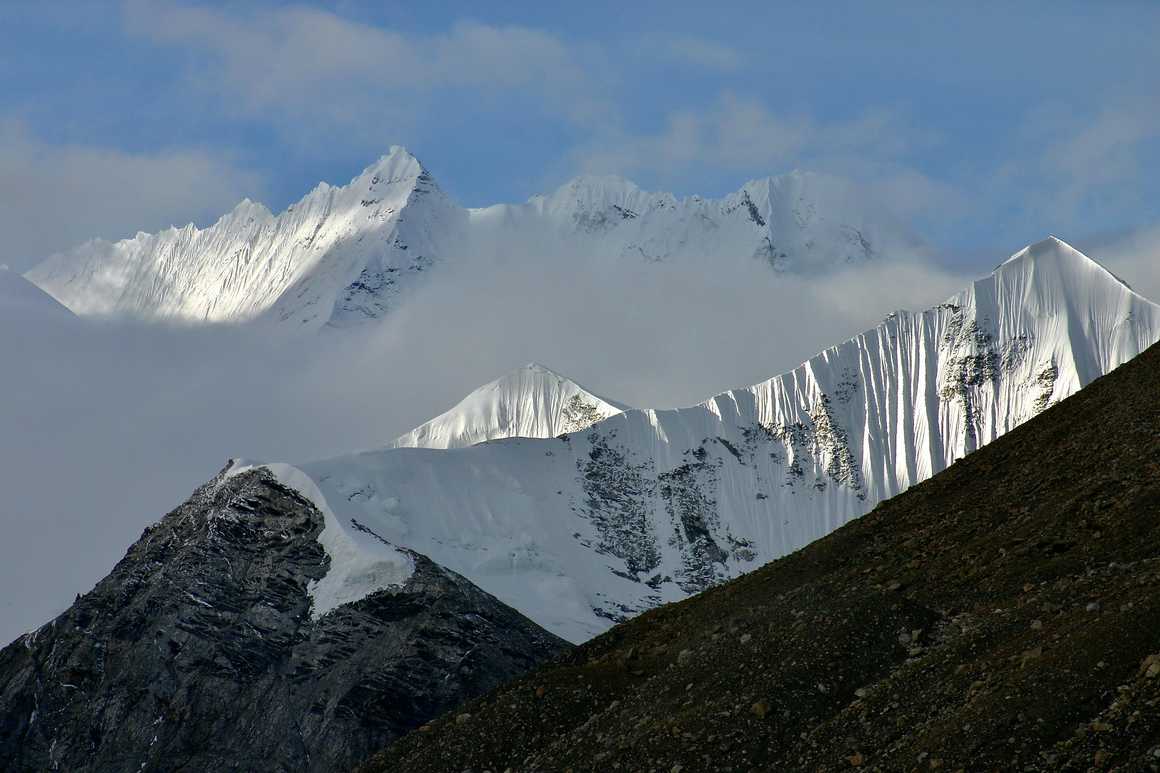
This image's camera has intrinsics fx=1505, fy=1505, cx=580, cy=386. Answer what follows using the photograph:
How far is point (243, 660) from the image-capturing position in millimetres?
133375

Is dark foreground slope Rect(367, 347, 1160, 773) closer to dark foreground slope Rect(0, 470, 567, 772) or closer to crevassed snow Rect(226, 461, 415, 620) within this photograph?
dark foreground slope Rect(0, 470, 567, 772)

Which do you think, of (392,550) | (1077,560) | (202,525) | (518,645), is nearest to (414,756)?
(1077,560)

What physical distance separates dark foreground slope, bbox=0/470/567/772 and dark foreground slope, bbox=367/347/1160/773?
73751 mm

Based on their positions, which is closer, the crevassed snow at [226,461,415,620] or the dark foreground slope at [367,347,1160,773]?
the dark foreground slope at [367,347,1160,773]

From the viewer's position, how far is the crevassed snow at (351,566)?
134 meters

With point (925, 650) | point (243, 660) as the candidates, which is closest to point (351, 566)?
point (243, 660)

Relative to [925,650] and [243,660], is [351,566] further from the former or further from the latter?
[925,650]

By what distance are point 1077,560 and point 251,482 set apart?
392 ft

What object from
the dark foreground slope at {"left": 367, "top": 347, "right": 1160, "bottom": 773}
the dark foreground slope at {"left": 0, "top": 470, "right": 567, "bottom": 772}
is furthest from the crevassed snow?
the dark foreground slope at {"left": 367, "top": 347, "right": 1160, "bottom": 773}

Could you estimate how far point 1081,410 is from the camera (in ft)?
180

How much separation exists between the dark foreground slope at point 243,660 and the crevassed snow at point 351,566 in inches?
38.7

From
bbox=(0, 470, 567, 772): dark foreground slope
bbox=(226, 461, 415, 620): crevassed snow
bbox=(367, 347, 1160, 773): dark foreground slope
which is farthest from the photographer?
bbox=(226, 461, 415, 620): crevassed snow

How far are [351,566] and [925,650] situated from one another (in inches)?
4025

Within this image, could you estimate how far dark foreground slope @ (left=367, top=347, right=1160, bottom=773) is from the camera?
32.2m
